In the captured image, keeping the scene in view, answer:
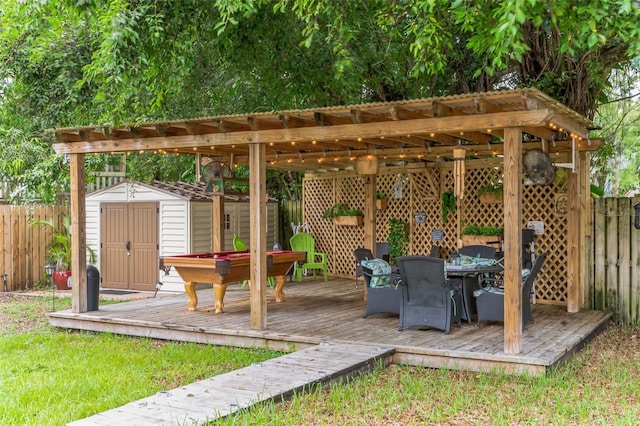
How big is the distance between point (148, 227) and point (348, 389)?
7.18 m

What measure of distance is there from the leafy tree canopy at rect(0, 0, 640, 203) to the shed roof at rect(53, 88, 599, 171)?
38 cm

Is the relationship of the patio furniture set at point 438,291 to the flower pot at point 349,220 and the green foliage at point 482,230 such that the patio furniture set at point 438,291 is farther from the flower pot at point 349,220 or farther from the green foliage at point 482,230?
the flower pot at point 349,220

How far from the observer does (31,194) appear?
12617 mm

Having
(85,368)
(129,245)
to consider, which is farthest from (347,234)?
(85,368)

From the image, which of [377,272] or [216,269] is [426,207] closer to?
[377,272]

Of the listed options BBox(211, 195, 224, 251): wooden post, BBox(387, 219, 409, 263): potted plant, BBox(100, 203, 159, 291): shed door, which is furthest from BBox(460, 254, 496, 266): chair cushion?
BBox(100, 203, 159, 291): shed door

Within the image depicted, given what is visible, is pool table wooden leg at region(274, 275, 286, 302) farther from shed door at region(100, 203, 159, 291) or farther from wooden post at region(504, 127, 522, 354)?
wooden post at region(504, 127, 522, 354)

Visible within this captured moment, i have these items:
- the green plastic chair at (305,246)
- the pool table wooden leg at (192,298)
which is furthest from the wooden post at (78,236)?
the green plastic chair at (305,246)

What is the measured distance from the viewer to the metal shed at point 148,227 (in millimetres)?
11211

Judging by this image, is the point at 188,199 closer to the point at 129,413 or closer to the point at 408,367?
the point at 408,367

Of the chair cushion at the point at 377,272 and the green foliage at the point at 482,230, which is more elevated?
the green foliage at the point at 482,230

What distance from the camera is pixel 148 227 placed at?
37.8 feet

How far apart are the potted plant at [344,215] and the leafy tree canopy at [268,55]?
209 centimetres

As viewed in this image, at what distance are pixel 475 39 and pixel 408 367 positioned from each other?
9.89 ft
